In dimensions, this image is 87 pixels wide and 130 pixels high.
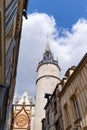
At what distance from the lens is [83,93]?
909 centimetres

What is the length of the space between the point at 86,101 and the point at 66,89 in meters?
2.87

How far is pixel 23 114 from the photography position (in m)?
30.4

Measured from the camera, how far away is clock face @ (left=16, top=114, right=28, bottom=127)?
29.1m

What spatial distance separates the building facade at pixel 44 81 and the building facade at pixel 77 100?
493 inches

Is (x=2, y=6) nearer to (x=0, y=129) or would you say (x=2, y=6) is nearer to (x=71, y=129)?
(x=0, y=129)

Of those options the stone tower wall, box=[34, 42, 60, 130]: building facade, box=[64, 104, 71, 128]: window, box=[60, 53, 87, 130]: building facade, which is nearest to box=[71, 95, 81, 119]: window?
box=[60, 53, 87, 130]: building facade

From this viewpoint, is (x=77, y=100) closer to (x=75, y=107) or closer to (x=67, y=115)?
(x=75, y=107)

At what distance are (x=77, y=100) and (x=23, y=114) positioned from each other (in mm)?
22453

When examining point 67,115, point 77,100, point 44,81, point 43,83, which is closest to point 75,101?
point 77,100

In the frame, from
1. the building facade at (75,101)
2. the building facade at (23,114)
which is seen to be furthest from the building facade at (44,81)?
the building facade at (75,101)

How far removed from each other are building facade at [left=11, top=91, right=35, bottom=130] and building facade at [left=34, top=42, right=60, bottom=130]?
5.23 m

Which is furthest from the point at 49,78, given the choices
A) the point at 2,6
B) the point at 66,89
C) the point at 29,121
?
the point at 2,6

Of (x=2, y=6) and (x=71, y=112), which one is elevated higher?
(x=2, y=6)

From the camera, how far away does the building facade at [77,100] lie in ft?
29.2
